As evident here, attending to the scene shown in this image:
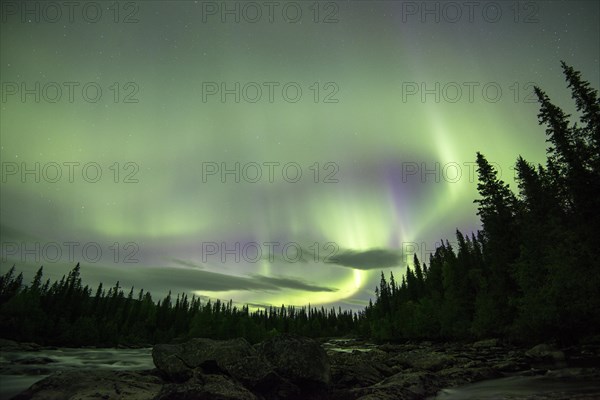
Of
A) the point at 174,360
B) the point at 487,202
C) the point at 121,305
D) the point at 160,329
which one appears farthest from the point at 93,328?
the point at 487,202

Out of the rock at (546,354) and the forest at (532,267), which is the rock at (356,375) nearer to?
the rock at (546,354)

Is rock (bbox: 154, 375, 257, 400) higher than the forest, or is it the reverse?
the forest

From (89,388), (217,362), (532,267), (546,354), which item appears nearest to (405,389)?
(217,362)

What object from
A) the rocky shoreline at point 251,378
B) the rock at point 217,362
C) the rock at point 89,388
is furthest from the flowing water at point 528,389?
the rock at point 89,388

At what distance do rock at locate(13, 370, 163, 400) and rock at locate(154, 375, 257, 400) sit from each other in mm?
1173

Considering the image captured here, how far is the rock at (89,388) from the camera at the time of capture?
1156 cm

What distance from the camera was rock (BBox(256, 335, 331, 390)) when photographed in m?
13.2

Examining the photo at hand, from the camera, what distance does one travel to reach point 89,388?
11930 mm

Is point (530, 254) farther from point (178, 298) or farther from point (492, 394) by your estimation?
point (178, 298)

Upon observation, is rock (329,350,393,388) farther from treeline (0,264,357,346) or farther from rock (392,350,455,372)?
treeline (0,264,357,346)

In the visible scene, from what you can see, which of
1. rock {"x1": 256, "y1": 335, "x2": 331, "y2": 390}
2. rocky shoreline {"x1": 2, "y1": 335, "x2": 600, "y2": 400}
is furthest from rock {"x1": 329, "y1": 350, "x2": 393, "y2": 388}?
rock {"x1": 256, "y1": 335, "x2": 331, "y2": 390}

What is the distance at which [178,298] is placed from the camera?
464 feet

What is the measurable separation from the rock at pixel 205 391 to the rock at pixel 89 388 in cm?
117

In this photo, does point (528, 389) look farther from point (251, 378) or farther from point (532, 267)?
point (532, 267)
